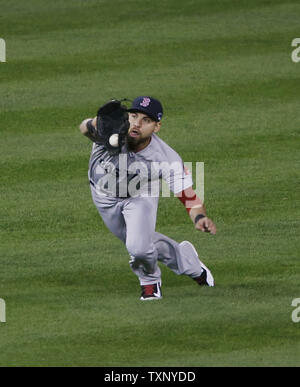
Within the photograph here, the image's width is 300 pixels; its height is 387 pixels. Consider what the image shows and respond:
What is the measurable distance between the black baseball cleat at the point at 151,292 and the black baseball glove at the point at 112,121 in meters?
1.20

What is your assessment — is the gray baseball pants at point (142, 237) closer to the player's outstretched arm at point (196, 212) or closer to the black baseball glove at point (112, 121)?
the player's outstretched arm at point (196, 212)

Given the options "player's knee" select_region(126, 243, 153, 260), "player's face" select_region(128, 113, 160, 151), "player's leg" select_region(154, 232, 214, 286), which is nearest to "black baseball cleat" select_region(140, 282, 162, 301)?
"player's knee" select_region(126, 243, 153, 260)

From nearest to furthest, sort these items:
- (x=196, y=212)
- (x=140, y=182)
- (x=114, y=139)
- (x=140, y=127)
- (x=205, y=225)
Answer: (x=114, y=139), (x=205, y=225), (x=196, y=212), (x=140, y=127), (x=140, y=182)

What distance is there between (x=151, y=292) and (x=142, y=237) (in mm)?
439

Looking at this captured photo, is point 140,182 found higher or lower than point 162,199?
lower

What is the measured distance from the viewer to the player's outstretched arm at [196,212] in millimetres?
7852

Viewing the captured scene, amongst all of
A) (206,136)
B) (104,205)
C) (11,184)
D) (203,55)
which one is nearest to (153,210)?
(104,205)

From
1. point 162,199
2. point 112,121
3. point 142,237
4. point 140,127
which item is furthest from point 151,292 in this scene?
point 162,199

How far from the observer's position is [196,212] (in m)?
8.00

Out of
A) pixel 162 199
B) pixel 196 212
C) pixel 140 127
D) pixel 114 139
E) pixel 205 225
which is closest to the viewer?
pixel 114 139

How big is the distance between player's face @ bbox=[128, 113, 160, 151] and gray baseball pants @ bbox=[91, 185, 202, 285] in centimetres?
50

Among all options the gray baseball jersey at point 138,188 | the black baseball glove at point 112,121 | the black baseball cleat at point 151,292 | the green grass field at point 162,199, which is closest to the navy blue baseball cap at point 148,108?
the gray baseball jersey at point 138,188

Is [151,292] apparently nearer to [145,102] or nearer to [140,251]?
[140,251]

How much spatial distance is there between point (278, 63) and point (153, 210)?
6782 mm
